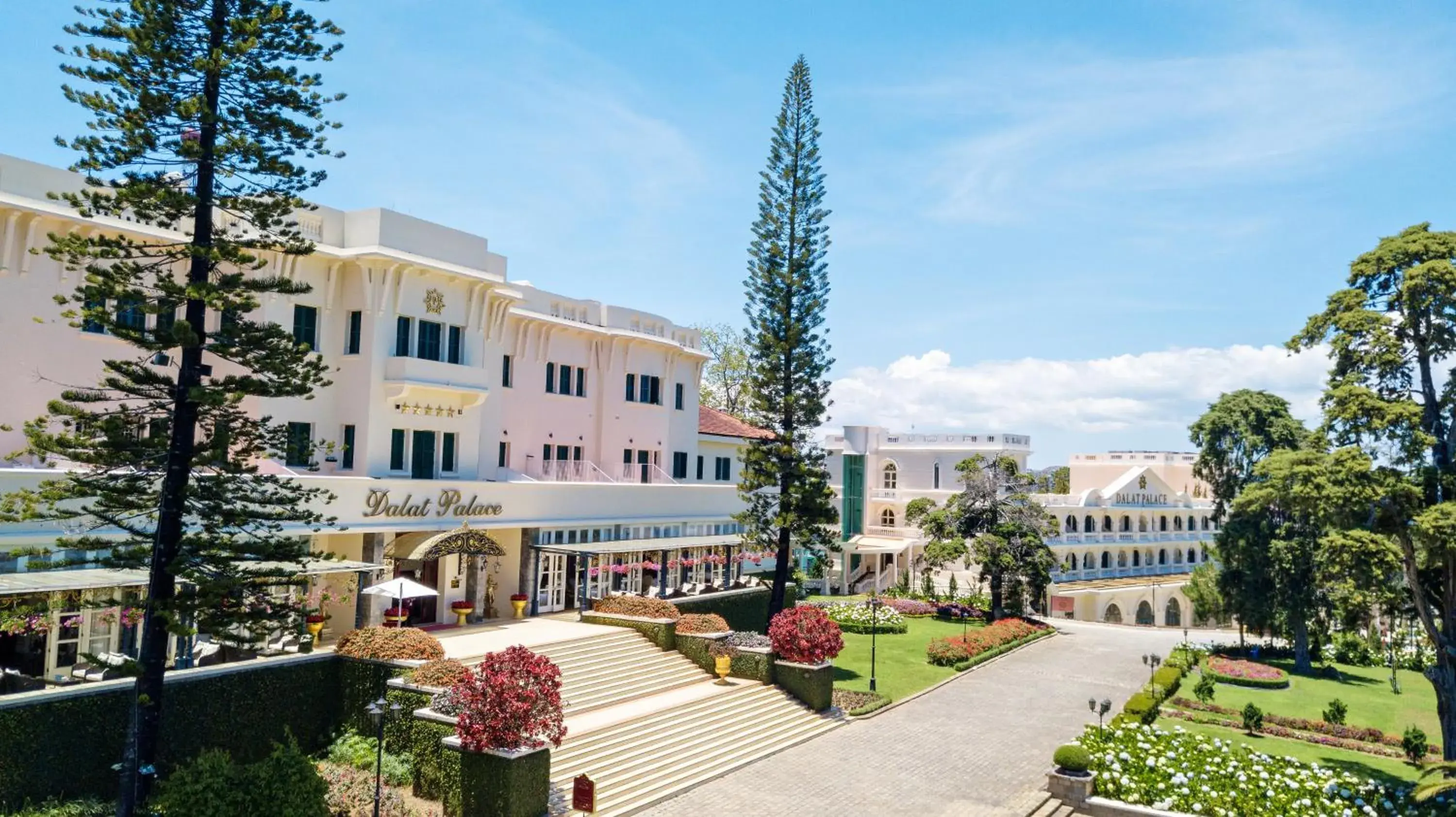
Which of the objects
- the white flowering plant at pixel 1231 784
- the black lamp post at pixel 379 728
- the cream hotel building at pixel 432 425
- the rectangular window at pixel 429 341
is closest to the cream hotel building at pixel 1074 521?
the cream hotel building at pixel 432 425

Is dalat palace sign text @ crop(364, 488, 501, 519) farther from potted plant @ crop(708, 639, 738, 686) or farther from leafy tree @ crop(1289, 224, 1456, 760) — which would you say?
leafy tree @ crop(1289, 224, 1456, 760)

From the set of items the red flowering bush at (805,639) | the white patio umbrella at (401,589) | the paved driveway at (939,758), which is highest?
the white patio umbrella at (401,589)

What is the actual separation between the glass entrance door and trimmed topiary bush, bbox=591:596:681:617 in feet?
6.40

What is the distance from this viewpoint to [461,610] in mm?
24047

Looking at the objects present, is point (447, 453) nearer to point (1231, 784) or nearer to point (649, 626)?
point (649, 626)

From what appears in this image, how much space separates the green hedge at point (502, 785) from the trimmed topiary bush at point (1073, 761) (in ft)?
29.8

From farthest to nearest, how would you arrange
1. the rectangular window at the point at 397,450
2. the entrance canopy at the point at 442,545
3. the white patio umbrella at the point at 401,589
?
the rectangular window at the point at 397,450 < the entrance canopy at the point at 442,545 < the white patio umbrella at the point at 401,589

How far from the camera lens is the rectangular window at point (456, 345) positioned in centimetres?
2489

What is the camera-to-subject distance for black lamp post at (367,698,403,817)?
46.0ft

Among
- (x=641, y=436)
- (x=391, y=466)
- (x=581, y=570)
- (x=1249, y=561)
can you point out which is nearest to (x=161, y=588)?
(x=391, y=466)

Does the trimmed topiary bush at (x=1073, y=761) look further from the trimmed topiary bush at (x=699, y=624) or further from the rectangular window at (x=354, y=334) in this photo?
the rectangular window at (x=354, y=334)

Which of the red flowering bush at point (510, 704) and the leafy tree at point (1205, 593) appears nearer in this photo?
the red flowering bush at point (510, 704)

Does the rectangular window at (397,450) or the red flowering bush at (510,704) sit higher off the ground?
the rectangular window at (397,450)

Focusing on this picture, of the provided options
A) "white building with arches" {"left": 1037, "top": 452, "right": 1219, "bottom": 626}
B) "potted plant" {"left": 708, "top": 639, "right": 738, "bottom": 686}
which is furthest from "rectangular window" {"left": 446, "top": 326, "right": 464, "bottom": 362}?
"white building with arches" {"left": 1037, "top": 452, "right": 1219, "bottom": 626}
